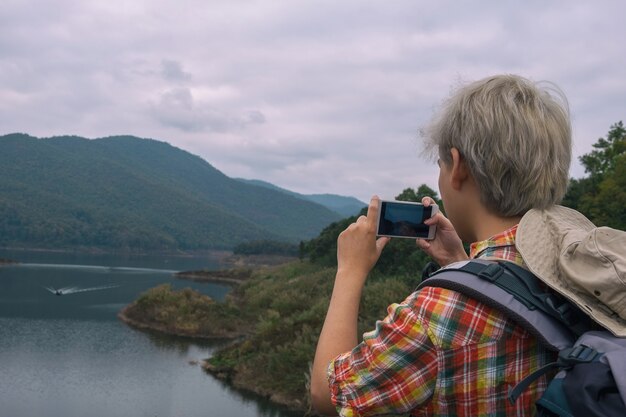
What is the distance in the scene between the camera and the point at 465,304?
1094 mm

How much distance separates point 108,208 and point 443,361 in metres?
108

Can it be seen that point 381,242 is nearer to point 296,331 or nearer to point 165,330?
point 296,331

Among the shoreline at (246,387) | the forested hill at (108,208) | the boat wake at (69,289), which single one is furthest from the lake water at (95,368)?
the forested hill at (108,208)

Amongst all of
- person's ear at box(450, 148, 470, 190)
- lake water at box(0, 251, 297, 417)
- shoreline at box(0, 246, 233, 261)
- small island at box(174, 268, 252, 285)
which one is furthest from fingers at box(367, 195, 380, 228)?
shoreline at box(0, 246, 233, 261)

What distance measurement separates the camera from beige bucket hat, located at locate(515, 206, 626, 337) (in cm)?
103

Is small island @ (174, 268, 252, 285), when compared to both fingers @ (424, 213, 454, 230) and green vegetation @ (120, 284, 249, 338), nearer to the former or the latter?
green vegetation @ (120, 284, 249, 338)

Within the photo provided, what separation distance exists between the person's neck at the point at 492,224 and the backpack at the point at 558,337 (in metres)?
0.21

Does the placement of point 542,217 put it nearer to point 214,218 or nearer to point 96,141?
point 214,218

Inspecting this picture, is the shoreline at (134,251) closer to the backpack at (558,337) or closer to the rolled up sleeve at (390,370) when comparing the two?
the rolled up sleeve at (390,370)

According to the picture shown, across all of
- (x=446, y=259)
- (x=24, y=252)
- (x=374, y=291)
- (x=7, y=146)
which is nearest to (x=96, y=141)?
(x=7, y=146)

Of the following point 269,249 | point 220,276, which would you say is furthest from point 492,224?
point 269,249

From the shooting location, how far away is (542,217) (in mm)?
1245

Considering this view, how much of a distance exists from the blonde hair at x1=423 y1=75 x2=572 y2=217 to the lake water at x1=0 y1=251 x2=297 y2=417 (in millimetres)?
15501

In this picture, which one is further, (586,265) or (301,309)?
(301,309)
